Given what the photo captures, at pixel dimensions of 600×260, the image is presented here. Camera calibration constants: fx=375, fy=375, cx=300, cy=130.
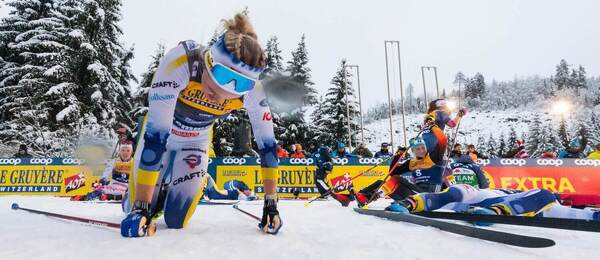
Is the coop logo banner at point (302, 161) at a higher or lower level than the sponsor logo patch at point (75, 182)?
higher

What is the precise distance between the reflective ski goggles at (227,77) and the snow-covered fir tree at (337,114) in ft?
93.3

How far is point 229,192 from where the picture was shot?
9.36 metres

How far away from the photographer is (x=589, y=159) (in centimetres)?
1139

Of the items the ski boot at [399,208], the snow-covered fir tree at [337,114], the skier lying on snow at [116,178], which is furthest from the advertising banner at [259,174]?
the snow-covered fir tree at [337,114]

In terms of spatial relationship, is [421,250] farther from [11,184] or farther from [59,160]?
[11,184]

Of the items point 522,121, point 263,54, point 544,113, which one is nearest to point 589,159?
point 263,54

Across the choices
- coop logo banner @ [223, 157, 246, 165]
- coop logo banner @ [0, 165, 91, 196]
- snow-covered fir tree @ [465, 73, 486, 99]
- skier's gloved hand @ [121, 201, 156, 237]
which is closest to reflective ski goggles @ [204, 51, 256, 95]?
skier's gloved hand @ [121, 201, 156, 237]

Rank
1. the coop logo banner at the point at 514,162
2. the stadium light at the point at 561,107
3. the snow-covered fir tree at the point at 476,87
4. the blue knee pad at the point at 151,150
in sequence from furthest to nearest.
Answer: the snow-covered fir tree at the point at 476,87 → the stadium light at the point at 561,107 → the coop logo banner at the point at 514,162 → the blue knee pad at the point at 151,150

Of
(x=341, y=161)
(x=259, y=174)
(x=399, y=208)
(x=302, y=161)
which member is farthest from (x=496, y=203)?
(x=259, y=174)

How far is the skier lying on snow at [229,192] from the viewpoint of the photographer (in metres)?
8.96

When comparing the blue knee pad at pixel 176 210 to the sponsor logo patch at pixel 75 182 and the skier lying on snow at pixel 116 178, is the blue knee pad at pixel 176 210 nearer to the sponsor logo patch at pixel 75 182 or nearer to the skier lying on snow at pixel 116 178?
the skier lying on snow at pixel 116 178

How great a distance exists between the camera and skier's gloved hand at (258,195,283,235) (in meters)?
2.76

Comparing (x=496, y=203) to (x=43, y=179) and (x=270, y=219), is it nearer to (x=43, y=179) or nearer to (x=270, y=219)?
(x=270, y=219)

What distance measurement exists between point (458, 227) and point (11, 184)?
46.1 ft
